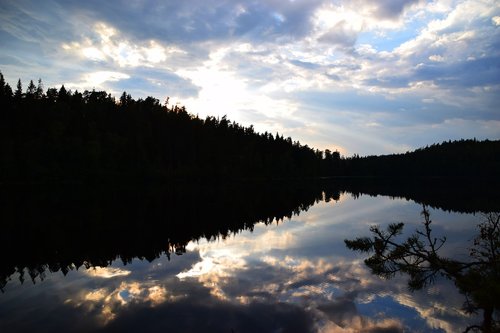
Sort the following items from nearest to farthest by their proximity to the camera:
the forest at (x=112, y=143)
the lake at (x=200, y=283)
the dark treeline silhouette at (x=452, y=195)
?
the lake at (x=200, y=283) → the dark treeline silhouette at (x=452, y=195) → the forest at (x=112, y=143)

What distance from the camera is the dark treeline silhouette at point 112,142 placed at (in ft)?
316

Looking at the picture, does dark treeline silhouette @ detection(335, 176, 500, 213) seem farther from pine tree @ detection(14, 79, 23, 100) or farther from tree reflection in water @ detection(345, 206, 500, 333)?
pine tree @ detection(14, 79, 23, 100)

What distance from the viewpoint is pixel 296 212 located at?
5366 centimetres

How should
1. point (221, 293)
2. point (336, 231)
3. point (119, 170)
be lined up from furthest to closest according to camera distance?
point (119, 170)
point (336, 231)
point (221, 293)

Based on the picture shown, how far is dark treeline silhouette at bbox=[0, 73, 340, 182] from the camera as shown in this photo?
96.4 meters

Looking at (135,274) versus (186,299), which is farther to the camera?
(135,274)

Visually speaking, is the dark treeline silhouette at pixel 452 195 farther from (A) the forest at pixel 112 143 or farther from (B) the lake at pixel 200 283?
(A) the forest at pixel 112 143

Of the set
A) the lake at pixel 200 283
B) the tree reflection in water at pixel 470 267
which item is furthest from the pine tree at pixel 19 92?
the tree reflection in water at pixel 470 267

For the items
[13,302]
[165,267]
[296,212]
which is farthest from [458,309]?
[296,212]

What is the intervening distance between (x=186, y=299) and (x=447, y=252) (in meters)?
21.0

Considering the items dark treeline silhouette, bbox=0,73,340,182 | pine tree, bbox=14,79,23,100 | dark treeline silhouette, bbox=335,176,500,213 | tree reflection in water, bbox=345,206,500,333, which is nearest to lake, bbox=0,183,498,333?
dark treeline silhouette, bbox=335,176,500,213

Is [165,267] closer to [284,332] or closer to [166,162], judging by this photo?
[284,332]

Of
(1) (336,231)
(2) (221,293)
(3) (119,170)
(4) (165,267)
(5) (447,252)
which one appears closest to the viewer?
(2) (221,293)

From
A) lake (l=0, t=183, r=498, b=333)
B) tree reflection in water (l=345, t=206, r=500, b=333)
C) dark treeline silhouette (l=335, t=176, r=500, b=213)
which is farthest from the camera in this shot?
dark treeline silhouette (l=335, t=176, r=500, b=213)
